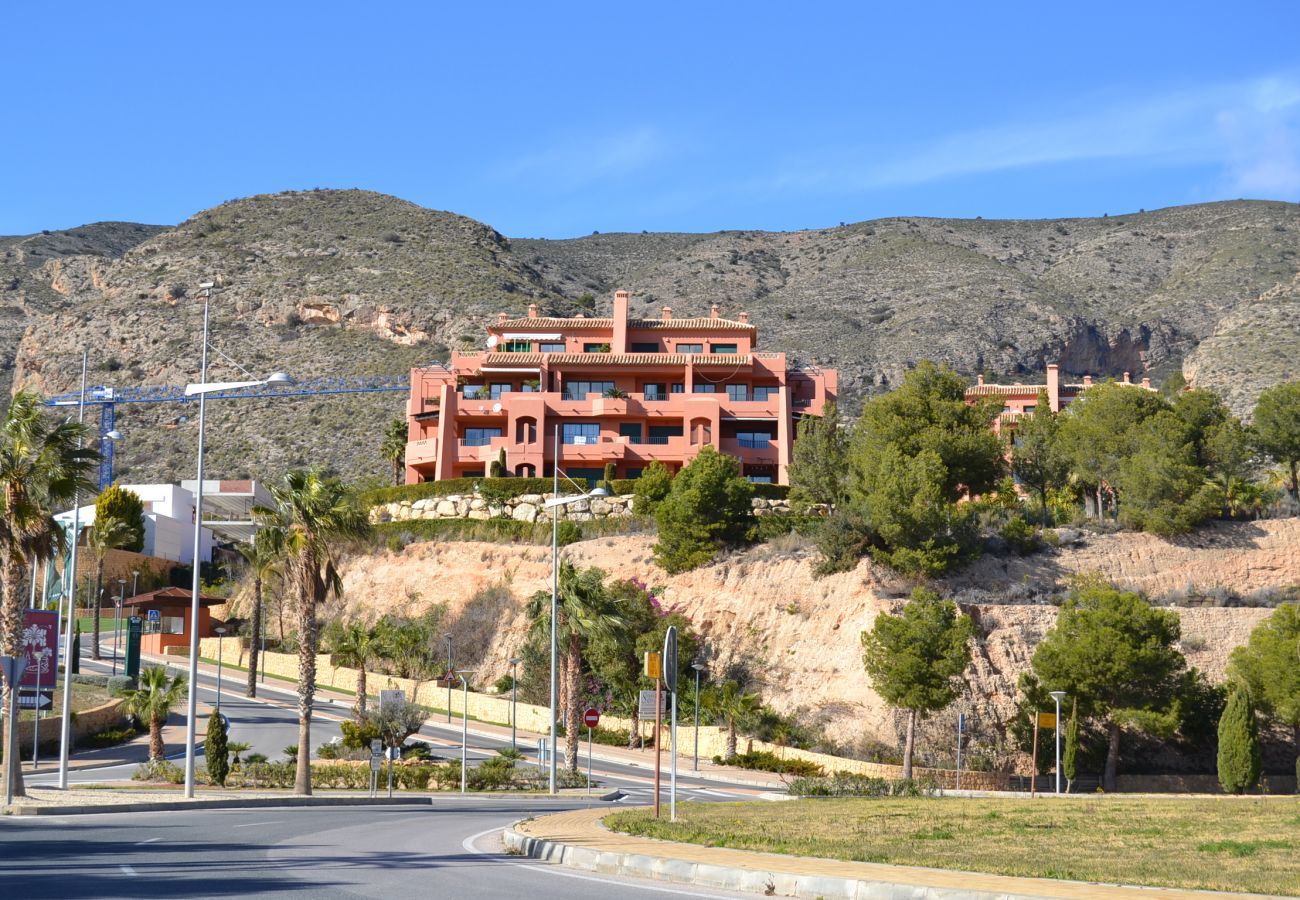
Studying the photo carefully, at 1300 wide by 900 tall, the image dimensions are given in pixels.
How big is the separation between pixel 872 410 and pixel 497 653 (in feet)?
73.5

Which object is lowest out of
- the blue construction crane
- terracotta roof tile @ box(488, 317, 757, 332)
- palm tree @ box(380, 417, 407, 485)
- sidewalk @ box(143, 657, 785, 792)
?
sidewalk @ box(143, 657, 785, 792)

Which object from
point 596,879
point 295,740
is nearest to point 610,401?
point 295,740

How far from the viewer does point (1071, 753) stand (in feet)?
177

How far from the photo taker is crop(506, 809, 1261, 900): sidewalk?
45.7 feet

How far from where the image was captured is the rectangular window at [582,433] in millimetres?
80625

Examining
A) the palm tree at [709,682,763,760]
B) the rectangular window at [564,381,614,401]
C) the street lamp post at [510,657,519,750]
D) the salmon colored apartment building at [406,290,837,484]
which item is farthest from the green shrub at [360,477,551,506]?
the palm tree at [709,682,763,760]

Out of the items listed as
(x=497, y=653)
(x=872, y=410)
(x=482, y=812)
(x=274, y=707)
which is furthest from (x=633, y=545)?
(x=482, y=812)

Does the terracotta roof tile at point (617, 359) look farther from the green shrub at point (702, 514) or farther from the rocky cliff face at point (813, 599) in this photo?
the green shrub at point (702, 514)

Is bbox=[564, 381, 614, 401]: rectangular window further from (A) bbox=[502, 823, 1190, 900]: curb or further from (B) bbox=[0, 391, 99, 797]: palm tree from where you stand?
(A) bbox=[502, 823, 1190, 900]: curb

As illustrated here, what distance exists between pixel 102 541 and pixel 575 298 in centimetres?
8041

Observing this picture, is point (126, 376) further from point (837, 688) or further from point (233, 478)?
point (837, 688)

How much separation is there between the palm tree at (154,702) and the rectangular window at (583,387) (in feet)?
128

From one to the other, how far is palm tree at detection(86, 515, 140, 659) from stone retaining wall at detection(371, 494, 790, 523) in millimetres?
15785

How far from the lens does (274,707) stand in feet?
216
